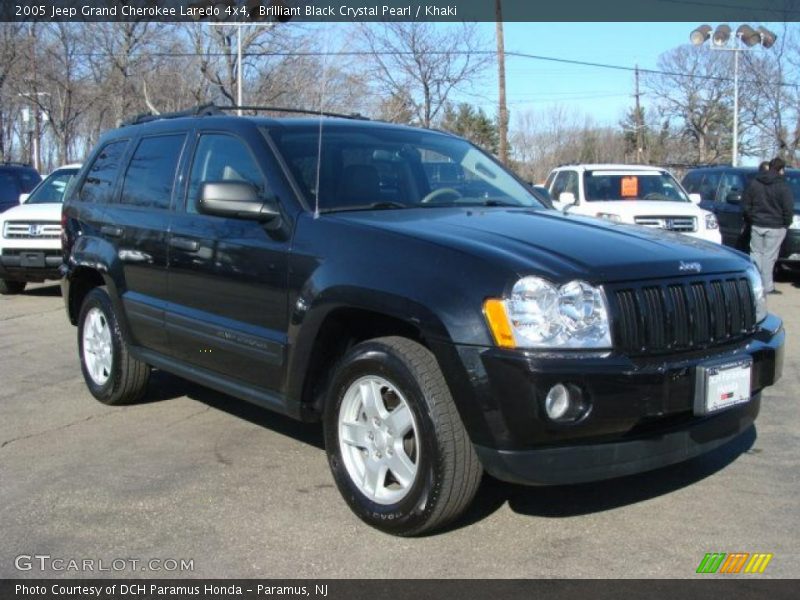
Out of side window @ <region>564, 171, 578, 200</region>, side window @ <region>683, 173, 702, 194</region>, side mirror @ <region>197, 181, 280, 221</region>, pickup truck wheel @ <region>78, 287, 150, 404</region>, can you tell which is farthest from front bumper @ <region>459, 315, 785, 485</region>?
side window @ <region>683, 173, 702, 194</region>

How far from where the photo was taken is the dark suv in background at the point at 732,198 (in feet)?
42.1

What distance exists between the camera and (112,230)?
565cm

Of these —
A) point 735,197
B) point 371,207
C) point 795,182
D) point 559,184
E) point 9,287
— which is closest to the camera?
point 371,207

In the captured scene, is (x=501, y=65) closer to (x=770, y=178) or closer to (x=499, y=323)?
(x=770, y=178)

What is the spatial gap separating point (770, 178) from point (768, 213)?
504mm

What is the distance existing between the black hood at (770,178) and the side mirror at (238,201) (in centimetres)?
920

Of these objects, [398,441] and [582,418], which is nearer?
[582,418]

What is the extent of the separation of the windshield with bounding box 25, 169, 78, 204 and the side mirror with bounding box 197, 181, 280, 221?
30.8 ft

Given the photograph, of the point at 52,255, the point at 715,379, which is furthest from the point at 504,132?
the point at 715,379

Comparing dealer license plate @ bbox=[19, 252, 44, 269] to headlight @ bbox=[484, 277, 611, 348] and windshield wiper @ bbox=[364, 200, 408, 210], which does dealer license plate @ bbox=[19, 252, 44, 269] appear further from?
headlight @ bbox=[484, 277, 611, 348]

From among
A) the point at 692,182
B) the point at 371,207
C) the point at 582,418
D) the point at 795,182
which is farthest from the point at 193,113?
the point at 692,182

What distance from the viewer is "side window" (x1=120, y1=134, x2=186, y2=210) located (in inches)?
205

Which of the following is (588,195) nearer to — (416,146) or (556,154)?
(416,146)

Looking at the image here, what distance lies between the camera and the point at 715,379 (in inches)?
141
